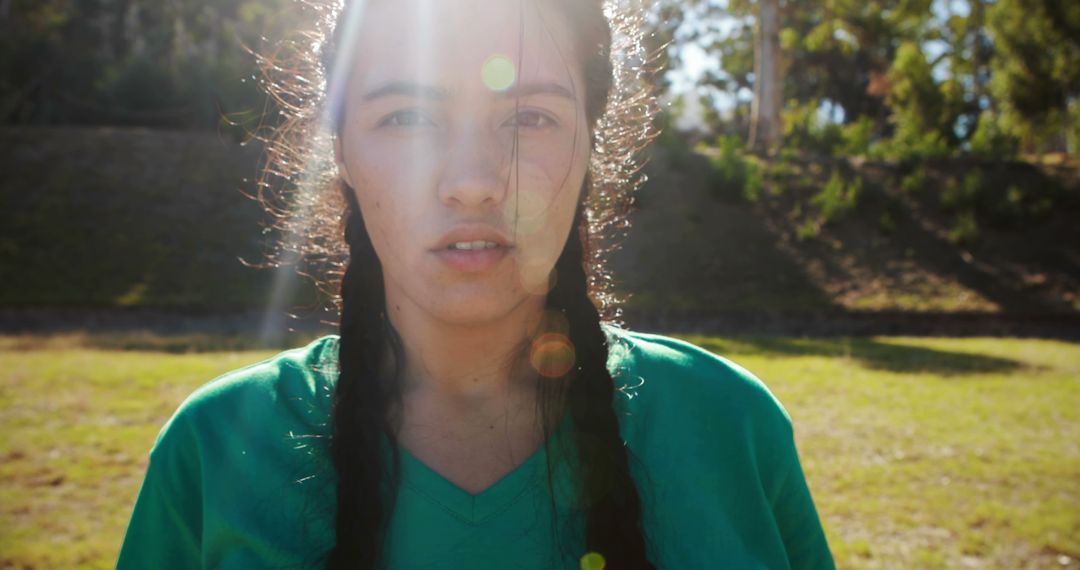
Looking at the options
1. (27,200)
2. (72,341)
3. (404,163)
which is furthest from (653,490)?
(27,200)

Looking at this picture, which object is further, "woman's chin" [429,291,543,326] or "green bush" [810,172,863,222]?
"green bush" [810,172,863,222]

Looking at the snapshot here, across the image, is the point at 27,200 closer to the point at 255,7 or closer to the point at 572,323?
the point at 255,7

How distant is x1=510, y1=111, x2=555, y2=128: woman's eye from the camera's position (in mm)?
1560

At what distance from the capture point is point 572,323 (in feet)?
5.63

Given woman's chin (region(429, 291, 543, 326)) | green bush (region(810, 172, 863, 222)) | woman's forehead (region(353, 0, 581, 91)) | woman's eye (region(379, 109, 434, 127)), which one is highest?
green bush (region(810, 172, 863, 222))

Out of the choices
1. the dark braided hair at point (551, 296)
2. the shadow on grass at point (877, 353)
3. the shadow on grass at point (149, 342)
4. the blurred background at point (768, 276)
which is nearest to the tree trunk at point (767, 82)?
the blurred background at point (768, 276)

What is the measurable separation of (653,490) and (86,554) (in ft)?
11.9

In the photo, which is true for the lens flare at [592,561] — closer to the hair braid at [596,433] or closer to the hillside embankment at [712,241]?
the hair braid at [596,433]

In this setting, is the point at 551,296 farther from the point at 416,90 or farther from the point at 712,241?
the point at 712,241

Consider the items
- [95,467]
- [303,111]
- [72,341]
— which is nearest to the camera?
[303,111]

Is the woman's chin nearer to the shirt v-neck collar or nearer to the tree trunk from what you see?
the shirt v-neck collar

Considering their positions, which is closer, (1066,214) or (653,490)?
(653,490)

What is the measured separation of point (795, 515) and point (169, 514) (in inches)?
45.3

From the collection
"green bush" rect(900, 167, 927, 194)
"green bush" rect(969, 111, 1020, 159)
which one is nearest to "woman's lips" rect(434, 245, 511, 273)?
"green bush" rect(900, 167, 927, 194)
